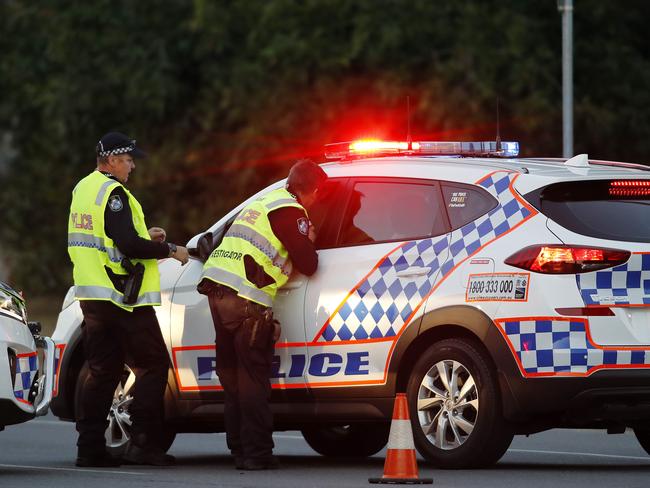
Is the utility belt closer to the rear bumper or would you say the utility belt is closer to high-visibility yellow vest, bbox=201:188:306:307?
high-visibility yellow vest, bbox=201:188:306:307

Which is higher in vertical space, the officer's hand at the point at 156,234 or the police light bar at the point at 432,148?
the police light bar at the point at 432,148

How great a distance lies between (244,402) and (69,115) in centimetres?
2098

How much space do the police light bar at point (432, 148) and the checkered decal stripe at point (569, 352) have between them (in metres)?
1.63

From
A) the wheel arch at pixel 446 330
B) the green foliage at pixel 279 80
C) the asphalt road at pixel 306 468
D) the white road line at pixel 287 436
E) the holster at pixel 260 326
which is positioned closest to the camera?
the asphalt road at pixel 306 468

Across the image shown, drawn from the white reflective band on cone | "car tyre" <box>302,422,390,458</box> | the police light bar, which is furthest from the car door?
"car tyre" <box>302,422,390,458</box>

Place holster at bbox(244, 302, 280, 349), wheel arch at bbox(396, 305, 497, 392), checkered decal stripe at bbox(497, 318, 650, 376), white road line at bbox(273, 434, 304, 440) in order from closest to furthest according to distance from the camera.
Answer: checkered decal stripe at bbox(497, 318, 650, 376) → wheel arch at bbox(396, 305, 497, 392) → holster at bbox(244, 302, 280, 349) → white road line at bbox(273, 434, 304, 440)

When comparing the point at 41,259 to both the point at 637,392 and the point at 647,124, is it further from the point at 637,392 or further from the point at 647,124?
the point at 637,392

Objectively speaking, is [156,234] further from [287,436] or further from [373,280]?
[287,436]

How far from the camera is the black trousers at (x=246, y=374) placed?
31.3ft

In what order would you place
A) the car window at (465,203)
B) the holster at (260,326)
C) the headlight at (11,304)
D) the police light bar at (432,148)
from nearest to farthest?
1. the car window at (465,203)
2. the headlight at (11,304)
3. the holster at (260,326)
4. the police light bar at (432,148)

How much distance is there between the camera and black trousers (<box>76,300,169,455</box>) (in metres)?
9.78

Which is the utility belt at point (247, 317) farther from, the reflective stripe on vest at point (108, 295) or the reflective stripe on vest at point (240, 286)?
the reflective stripe on vest at point (108, 295)

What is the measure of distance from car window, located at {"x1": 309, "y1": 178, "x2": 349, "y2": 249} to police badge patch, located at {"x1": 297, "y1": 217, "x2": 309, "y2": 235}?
0.67ft

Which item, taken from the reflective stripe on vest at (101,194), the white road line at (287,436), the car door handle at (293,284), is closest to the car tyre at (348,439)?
the car door handle at (293,284)
